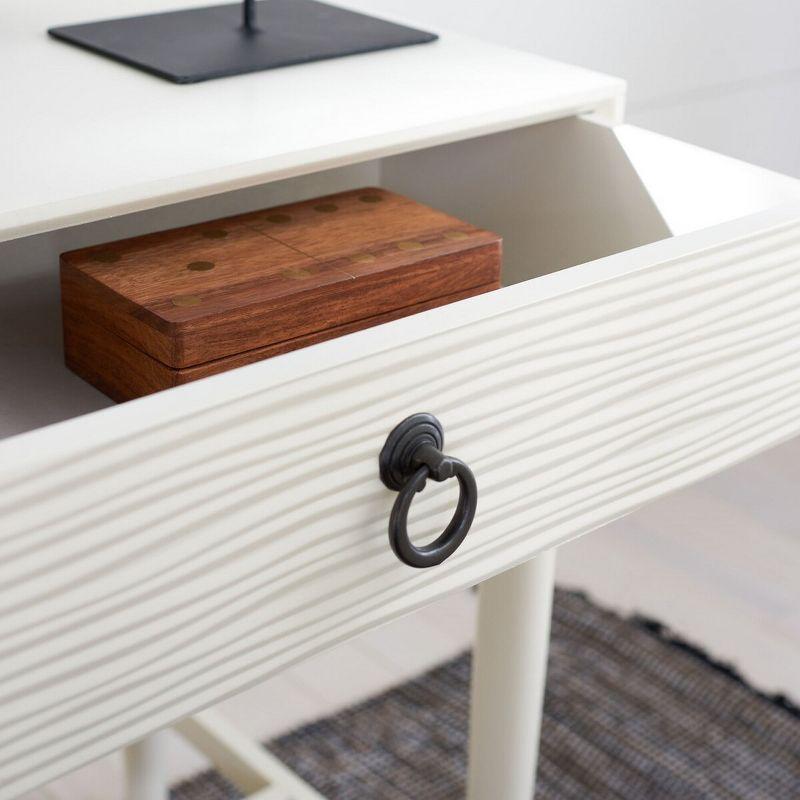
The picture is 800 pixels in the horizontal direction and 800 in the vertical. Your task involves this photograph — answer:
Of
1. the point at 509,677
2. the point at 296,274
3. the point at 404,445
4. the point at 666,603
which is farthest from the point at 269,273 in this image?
the point at 666,603

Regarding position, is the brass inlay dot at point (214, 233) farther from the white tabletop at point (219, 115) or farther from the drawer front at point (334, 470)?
the drawer front at point (334, 470)

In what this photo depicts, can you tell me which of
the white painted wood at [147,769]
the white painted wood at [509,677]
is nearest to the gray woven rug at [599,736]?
the white painted wood at [147,769]

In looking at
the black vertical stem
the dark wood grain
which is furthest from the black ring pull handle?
the black vertical stem

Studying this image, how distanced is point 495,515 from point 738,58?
1152mm

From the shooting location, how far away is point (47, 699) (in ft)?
1.39

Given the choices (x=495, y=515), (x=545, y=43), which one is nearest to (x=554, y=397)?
(x=495, y=515)

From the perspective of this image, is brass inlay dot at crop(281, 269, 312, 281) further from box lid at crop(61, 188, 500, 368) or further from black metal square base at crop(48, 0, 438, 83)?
black metal square base at crop(48, 0, 438, 83)

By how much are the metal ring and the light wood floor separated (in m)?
0.81

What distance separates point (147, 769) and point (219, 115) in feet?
2.03

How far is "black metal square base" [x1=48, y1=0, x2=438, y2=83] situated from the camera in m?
0.72

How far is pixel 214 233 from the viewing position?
667 mm

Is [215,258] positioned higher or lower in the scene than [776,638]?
higher

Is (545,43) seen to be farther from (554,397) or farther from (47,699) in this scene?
(47,699)

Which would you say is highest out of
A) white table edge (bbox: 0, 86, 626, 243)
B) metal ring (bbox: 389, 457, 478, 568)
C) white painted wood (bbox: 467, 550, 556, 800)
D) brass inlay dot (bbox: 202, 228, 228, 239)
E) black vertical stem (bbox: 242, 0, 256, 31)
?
black vertical stem (bbox: 242, 0, 256, 31)
